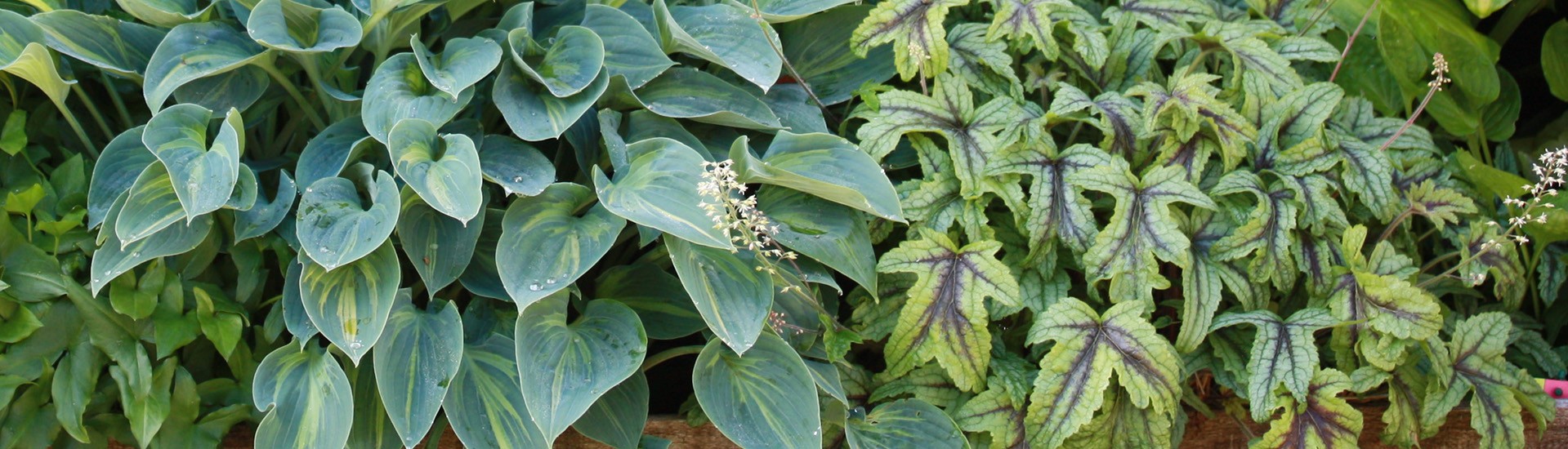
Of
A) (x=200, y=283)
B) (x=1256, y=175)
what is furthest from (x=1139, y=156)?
(x=200, y=283)

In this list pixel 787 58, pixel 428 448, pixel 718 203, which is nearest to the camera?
pixel 718 203

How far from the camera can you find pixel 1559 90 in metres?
2.42

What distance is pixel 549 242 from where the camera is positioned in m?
1.67

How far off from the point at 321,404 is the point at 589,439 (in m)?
0.46

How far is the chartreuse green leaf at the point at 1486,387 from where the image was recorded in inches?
75.2

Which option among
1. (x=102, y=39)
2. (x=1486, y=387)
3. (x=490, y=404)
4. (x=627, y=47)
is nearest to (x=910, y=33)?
(x=627, y=47)

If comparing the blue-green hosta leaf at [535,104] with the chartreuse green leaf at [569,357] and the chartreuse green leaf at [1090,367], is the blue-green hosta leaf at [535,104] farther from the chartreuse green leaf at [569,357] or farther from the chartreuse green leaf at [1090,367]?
the chartreuse green leaf at [1090,367]

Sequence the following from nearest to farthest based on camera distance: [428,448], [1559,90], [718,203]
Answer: [718,203]
[428,448]
[1559,90]

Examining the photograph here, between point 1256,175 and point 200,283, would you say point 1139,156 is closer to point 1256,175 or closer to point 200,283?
point 1256,175

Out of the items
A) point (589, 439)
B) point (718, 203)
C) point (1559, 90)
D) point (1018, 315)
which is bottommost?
point (589, 439)

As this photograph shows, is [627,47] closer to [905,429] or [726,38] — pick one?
[726,38]

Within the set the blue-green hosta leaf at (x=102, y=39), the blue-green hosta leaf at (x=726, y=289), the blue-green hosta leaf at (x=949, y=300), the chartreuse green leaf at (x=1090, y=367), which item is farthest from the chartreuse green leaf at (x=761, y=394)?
the blue-green hosta leaf at (x=102, y=39)

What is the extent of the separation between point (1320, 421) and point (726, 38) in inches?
45.3

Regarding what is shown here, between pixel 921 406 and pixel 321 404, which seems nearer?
pixel 321 404
